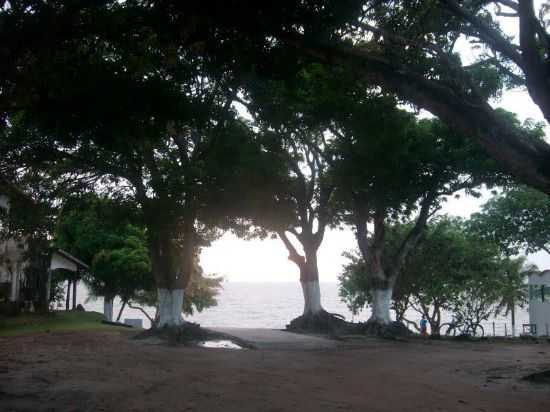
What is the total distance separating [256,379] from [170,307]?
10.8 metres

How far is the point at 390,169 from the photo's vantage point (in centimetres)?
2062

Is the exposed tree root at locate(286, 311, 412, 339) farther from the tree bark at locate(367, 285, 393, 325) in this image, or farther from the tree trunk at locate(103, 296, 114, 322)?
the tree trunk at locate(103, 296, 114, 322)

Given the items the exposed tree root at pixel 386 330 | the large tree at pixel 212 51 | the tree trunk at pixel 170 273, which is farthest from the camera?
the exposed tree root at pixel 386 330

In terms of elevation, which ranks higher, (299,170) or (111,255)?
(299,170)

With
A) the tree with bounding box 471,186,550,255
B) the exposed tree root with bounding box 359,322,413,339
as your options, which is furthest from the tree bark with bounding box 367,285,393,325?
the tree with bounding box 471,186,550,255

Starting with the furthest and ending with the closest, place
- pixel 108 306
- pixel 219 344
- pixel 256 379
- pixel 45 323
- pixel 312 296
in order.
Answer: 1. pixel 108 306
2. pixel 312 296
3. pixel 45 323
4. pixel 219 344
5. pixel 256 379

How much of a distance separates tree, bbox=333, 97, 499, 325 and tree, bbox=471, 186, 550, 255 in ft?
11.1

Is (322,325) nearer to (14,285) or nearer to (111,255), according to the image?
(111,255)

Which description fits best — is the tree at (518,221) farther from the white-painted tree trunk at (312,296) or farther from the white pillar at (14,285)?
the white pillar at (14,285)

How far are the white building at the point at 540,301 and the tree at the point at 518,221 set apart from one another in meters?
9.23

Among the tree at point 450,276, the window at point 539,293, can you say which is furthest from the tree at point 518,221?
the window at point 539,293

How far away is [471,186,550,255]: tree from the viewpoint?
83.9ft

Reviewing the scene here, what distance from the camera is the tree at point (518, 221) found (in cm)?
2558

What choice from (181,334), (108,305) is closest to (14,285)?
(108,305)
